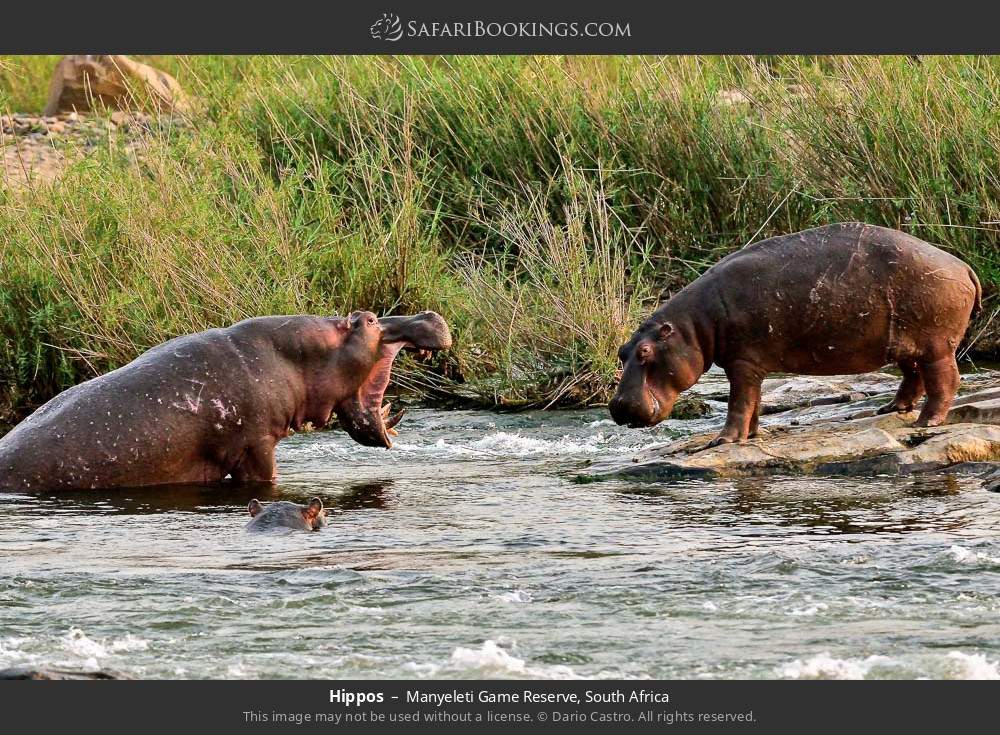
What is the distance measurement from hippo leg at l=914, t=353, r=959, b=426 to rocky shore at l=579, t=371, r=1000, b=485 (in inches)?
3.2

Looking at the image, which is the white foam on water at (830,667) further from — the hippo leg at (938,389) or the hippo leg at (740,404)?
the hippo leg at (938,389)

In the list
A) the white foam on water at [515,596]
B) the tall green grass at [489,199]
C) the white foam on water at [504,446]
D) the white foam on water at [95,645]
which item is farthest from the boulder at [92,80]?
the white foam on water at [95,645]

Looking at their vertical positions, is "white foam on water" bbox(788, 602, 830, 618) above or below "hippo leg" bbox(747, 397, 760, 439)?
above

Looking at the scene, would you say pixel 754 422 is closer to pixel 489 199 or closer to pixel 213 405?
pixel 213 405

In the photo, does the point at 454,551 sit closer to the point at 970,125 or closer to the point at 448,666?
the point at 448,666

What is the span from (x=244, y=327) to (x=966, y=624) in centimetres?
453

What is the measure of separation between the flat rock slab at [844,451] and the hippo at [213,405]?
4.34 ft

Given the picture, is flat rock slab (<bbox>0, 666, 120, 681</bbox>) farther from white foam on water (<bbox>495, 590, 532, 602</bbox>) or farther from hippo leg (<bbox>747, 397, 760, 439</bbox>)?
hippo leg (<bbox>747, 397, 760, 439</bbox>)

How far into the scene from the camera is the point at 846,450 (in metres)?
8.02

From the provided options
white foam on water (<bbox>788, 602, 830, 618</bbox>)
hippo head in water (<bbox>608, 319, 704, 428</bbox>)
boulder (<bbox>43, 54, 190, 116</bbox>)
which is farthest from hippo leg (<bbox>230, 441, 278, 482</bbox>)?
boulder (<bbox>43, 54, 190, 116</bbox>)

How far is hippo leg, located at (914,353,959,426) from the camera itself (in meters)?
8.18

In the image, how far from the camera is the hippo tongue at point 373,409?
344 inches

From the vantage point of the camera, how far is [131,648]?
16.8 feet

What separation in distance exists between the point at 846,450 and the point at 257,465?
292 centimetres
